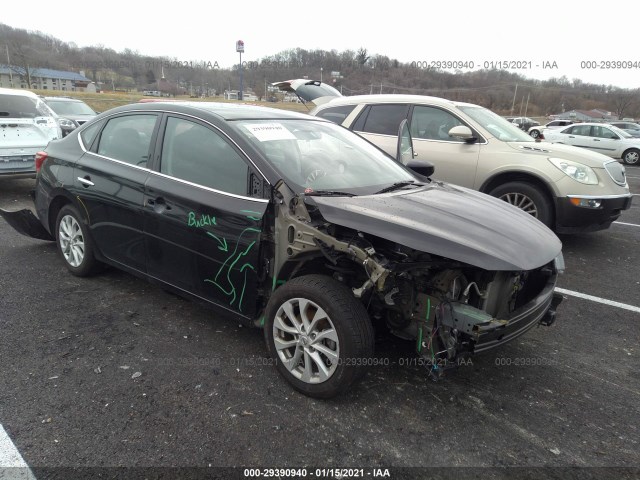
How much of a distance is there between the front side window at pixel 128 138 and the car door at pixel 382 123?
3441 millimetres

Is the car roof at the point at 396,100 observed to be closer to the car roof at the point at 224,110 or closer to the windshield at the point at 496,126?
the windshield at the point at 496,126

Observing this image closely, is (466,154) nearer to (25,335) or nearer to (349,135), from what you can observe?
(349,135)

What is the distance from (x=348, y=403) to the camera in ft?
8.28

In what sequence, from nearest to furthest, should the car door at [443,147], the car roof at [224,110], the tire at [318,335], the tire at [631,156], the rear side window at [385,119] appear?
the tire at [318,335], the car roof at [224,110], the car door at [443,147], the rear side window at [385,119], the tire at [631,156]


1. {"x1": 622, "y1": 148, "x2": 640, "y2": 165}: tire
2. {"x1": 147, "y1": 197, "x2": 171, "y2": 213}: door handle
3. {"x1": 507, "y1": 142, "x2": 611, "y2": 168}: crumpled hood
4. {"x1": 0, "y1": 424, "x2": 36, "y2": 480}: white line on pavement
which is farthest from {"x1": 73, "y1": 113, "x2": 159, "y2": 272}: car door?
{"x1": 622, "y1": 148, "x2": 640, "y2": 165}: tire

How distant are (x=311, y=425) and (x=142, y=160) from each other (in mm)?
2292

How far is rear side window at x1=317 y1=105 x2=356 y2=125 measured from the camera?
21.8 feet

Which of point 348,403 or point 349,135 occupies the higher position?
point 349,135

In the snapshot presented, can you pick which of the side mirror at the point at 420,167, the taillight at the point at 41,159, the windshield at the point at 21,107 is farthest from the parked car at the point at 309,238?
the windshield at the point at 21,107

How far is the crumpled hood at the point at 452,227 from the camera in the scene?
2232 mm

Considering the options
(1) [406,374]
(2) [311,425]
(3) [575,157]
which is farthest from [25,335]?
(3) [575,157]

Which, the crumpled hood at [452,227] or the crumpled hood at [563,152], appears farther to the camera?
the crumpled hood at [563,152]

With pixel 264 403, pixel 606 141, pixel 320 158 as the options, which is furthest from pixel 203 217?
pixel 606 141

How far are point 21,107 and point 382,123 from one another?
620 centimetres
